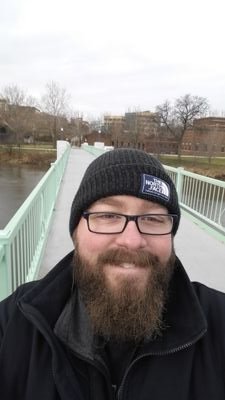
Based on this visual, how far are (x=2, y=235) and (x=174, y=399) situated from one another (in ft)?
5.02

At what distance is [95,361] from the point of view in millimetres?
1216

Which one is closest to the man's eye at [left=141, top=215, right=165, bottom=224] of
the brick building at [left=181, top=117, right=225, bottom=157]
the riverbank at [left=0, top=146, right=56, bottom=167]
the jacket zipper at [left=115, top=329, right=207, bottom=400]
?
the jacket zipper at [left=115, top=329, right=207, bottom=400]

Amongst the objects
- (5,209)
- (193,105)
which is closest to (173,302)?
(5,209)

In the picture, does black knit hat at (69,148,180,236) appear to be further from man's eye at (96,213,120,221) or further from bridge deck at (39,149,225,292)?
bridge deck at (39,149,225,292)

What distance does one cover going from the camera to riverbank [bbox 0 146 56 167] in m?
45.5

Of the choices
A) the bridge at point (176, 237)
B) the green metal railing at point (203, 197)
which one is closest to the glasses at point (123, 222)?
the bridge at point (176, 237)

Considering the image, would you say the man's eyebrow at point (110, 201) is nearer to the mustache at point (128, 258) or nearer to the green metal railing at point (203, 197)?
the mustache at point (128, 258)

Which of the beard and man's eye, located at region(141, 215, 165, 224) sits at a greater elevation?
man's eye, located at region(141, 215, 165, 224)

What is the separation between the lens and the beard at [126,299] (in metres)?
1.29

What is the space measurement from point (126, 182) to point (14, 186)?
3421cm

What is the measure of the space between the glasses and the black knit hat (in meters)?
0.07

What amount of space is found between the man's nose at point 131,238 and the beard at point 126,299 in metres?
0.02

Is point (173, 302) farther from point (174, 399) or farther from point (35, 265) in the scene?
point (35, 265)

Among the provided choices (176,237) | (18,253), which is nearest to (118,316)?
(18,253)
